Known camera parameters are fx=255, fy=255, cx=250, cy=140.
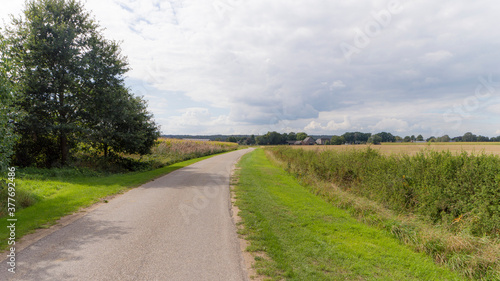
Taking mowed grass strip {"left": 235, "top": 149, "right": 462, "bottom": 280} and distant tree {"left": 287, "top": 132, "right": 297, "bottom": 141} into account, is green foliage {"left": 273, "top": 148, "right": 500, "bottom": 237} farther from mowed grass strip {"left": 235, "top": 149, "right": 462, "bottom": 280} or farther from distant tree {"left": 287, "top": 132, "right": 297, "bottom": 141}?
distant tree {"left": 287, "top": 132, "right": 297, "bottom": 141}

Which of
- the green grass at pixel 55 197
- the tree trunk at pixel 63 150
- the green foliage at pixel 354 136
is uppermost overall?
the green foliage at pixel 354 136

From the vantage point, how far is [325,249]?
220 inches

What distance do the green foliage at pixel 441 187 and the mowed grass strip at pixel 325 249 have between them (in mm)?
2591

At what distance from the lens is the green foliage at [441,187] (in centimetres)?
702

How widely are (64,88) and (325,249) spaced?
62.5 feet

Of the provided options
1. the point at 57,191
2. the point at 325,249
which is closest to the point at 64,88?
the point at 57,191

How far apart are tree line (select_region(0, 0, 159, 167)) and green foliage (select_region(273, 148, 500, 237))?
1672 cm

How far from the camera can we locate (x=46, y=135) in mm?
17266

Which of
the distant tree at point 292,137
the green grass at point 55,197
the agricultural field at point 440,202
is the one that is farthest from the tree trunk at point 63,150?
the distant tree at point 292,137

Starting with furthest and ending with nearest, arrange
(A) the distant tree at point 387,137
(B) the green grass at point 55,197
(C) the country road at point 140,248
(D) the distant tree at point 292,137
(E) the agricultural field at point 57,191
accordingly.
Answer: (D) the distant tree at point 292,137 < (A) the distant tree at point 387,137 < (E) the agricultural field at point 57,191 < (B) the green grass at point 55,197 < (C) the country road at point 140,248

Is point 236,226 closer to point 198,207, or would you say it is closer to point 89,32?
point 198,207

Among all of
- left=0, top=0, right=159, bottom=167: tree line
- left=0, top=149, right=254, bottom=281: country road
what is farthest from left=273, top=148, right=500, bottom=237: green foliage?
left=0, top=0, right=159, bottom=167: tree line

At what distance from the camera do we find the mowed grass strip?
4629 millimetres

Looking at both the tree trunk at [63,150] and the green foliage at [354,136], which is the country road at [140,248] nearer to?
the tree trunk at [63,150]
